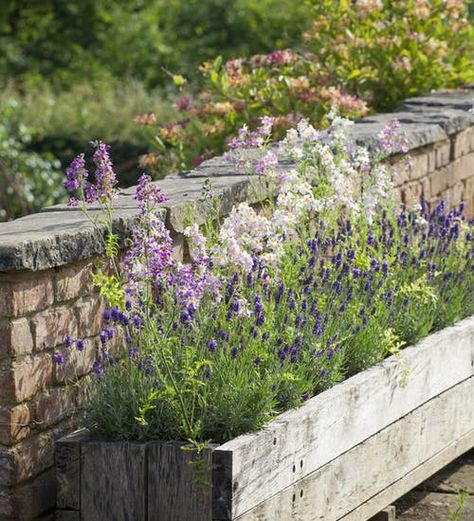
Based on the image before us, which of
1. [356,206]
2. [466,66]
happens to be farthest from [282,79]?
[356,206]

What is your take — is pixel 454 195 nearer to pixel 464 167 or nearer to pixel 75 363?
pixel 464 167

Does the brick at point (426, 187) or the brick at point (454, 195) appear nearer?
the brick at point (426, 187)

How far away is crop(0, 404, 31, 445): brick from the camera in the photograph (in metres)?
3.83

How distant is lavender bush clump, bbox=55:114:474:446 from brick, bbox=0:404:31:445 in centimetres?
18

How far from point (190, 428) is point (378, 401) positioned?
901 mm

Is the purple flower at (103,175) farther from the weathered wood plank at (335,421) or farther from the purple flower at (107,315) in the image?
the weathered wood plank at (335,421)

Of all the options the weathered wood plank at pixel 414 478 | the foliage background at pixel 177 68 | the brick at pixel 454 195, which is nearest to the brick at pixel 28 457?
the weathered wood plank at pixel 414 478

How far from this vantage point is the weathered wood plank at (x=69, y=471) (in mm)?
3820

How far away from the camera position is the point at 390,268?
4.95 metres

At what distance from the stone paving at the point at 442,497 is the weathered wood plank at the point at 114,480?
120 cm

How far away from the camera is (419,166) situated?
6.73m

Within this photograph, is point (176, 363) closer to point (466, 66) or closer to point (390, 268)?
point (390, 268)

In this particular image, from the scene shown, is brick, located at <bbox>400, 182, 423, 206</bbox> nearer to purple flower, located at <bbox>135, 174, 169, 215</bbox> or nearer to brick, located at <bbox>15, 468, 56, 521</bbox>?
purple flower, located at <bbox>135, 174, 169, 215</bbox>

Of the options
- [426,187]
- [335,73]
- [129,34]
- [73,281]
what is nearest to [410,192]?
[426,187]
